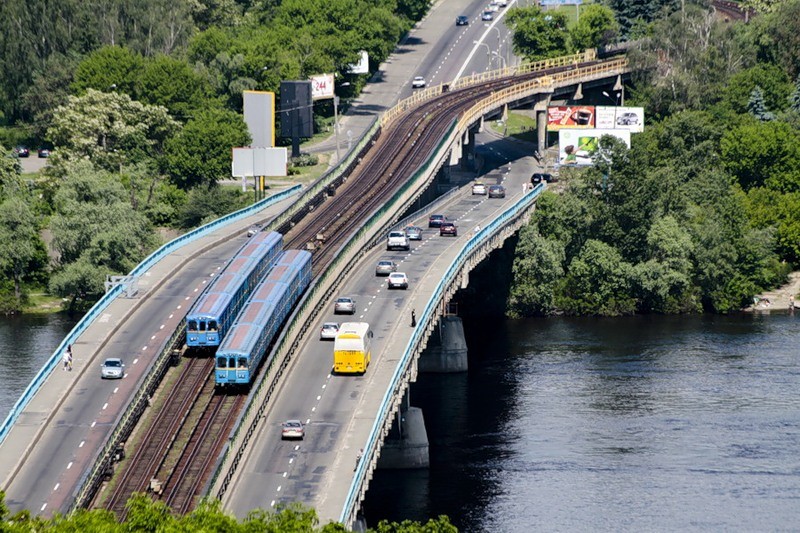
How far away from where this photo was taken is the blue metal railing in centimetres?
11765

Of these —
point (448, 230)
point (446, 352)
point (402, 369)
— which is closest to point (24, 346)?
point (446, 352)

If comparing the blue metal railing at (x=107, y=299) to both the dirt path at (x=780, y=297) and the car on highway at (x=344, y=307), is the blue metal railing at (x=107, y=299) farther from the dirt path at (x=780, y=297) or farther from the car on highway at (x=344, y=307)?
the dirt path at (x=780, y=297)

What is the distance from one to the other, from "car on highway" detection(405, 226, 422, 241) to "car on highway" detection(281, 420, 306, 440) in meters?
63.1

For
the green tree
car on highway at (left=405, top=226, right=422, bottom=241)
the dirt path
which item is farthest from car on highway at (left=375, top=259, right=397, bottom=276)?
the dirt path

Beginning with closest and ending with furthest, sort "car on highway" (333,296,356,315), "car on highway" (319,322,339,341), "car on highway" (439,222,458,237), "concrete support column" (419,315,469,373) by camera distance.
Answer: "car on highway" (319,322,339,341) < "car on highway" (333,296,356,315) < "concrete support column" (419,315,469,373) < "car on highway" (439,222,458,237)

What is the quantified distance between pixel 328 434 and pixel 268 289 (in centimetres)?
2093

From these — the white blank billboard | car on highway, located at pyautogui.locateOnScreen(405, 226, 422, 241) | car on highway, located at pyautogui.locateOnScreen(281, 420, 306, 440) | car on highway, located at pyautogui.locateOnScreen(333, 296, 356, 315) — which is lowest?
car on highway, located at pyautogui.locateOnScreen(281, 420, 306, 440)

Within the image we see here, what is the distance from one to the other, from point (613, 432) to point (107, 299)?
143ft

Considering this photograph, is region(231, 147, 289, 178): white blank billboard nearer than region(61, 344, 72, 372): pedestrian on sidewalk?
No

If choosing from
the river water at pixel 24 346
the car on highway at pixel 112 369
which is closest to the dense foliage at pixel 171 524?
the car on highway at pixel 112 369

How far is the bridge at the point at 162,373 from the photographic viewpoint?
108 m

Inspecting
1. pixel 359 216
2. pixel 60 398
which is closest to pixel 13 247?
pixel 359 216

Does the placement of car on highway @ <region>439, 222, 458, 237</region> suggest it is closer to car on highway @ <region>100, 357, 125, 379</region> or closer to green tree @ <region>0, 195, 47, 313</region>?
green tree @ <region>0, 195, 47, 313</region>

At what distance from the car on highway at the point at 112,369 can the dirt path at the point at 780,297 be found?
90.4m
